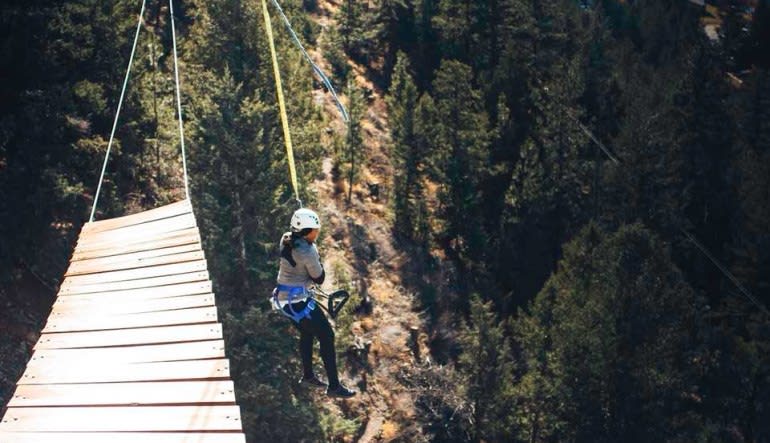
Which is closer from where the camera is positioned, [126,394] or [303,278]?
[126,394]

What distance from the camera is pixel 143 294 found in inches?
387

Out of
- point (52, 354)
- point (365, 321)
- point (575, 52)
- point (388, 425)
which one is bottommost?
point (388, 425)

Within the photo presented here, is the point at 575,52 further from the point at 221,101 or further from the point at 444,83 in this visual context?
the point at 221,101

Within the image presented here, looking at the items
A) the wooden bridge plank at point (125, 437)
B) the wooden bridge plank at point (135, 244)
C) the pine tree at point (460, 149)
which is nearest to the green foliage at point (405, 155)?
the pine tree at point (460, 149)

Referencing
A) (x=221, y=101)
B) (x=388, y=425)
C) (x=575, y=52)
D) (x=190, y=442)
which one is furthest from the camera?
(x=575, y=52)

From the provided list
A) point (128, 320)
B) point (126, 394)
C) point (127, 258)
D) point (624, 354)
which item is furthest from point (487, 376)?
point (126, 394)

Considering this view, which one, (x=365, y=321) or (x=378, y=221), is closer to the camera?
(x=365, y=321)

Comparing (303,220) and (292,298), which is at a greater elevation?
(303,220)

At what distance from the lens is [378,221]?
38906 mm

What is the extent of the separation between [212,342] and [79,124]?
16212 millimetres

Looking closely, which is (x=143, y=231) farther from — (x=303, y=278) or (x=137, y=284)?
(x=303, y=278)

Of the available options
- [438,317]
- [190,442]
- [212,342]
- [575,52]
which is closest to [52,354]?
[212,342]

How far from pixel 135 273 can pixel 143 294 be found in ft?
2.48

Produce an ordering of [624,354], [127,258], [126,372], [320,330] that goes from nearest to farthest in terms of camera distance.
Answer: [126,372] → [127,258] → [320,330] → [624,354]
